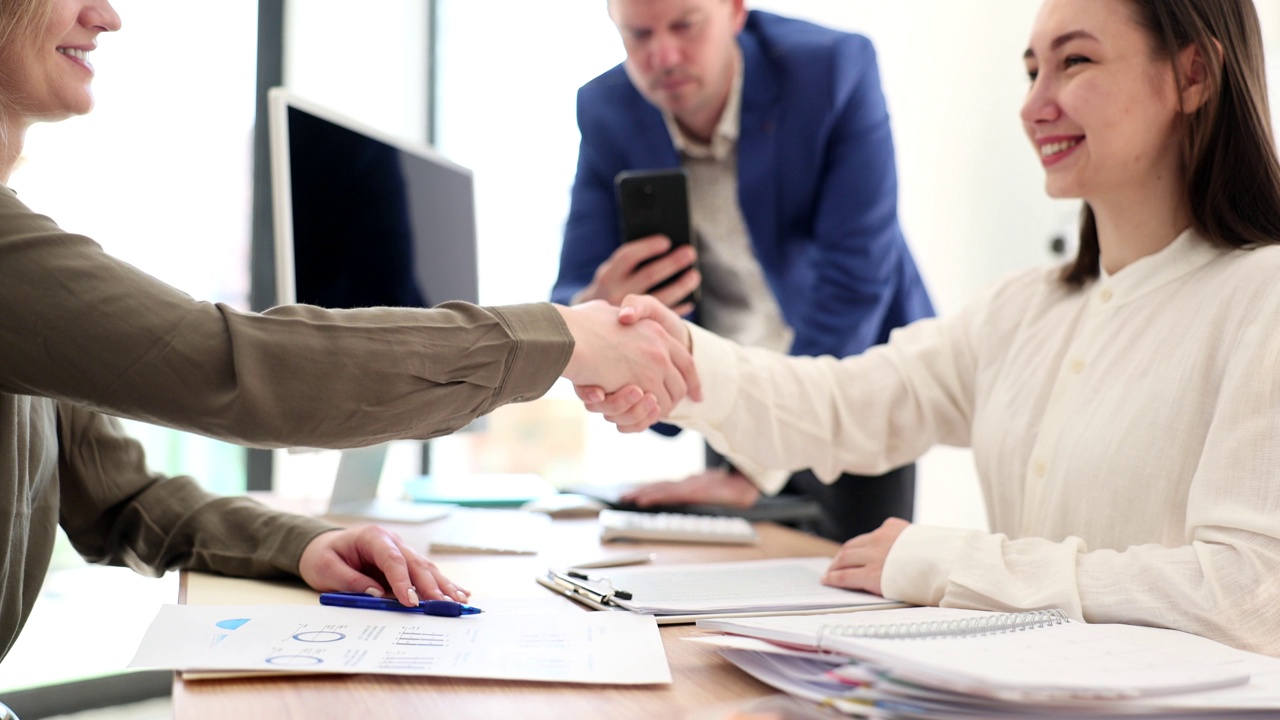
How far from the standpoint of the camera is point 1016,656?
2.07 ft

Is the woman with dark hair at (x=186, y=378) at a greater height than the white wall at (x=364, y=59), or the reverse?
the white wall at (x=364, y=59)

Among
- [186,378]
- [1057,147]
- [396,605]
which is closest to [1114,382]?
[1057,147]

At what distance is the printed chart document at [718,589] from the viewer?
3.06ft

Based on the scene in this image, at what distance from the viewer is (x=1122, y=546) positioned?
3.46 feet

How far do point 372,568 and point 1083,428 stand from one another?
749mm

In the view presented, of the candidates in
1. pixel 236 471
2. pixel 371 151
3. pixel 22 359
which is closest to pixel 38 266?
pixel 22 359

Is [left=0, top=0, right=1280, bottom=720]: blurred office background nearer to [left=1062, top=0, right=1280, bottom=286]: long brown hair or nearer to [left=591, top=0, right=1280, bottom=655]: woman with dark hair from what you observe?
[left=591, top=0, right=1280, bottom=655]: woman with dark hair

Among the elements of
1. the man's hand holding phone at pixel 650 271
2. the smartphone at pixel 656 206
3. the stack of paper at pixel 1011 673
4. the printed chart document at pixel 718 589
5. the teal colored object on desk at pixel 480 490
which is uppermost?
the smartphone at pixel 656 206

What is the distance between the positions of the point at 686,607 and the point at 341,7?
2.95 meters

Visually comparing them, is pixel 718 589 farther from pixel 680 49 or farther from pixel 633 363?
pixel 680 49

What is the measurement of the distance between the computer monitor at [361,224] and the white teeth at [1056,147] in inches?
35.3

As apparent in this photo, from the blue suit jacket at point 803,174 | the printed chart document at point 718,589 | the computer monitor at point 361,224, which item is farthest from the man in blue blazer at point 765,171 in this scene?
the printed chart document at point 718,589

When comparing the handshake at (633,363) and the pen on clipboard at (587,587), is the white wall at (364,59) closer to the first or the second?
the handshake at (633,363)

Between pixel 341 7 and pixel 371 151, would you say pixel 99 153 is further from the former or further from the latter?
pixel 371 151
